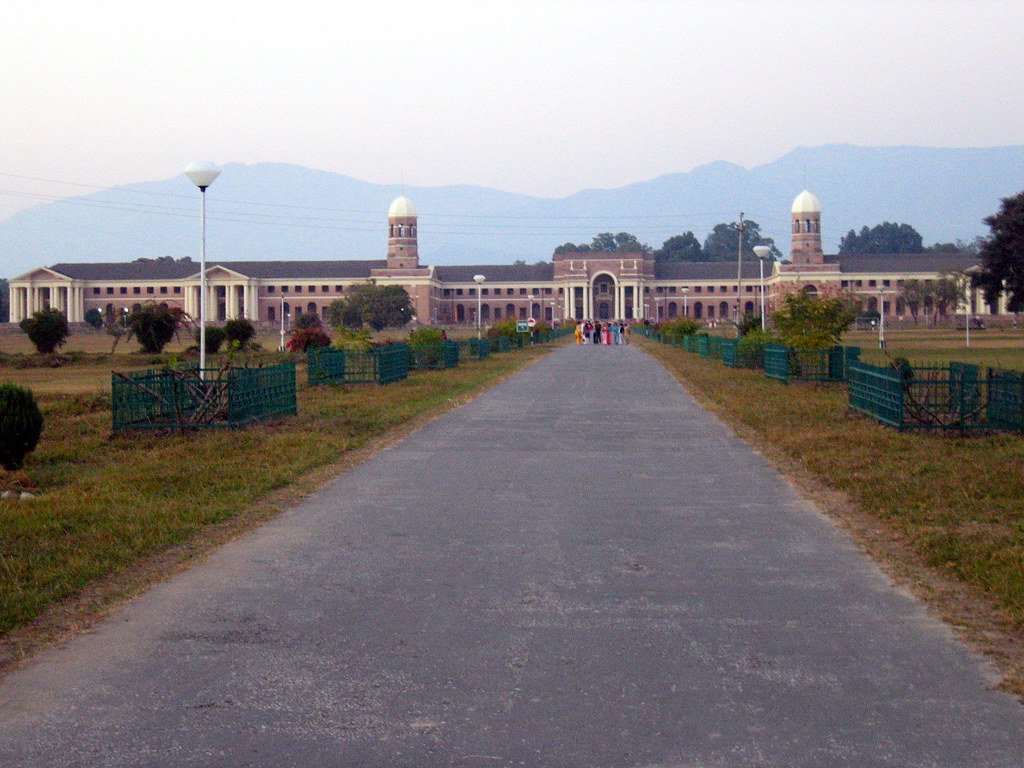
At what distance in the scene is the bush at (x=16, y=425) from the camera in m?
11.2

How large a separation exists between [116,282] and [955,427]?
12842 centimetres

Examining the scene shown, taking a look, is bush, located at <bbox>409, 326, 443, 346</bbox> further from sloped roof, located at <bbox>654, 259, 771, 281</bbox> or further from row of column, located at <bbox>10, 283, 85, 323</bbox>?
sloped roof, located at <bbox>654, 259, 771, 281</bbox>

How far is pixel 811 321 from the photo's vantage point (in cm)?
2527

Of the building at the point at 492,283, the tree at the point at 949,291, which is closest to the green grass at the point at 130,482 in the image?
the tree at the point at 949,291

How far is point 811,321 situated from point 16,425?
60.0 ft

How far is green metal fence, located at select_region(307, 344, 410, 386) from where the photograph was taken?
24.3m

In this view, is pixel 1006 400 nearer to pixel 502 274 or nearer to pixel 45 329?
pixel 45 329

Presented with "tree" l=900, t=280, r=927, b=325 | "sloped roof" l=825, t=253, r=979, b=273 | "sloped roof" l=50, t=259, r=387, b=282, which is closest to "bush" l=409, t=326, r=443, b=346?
"tree" l=900, t=280, r=927, b=325

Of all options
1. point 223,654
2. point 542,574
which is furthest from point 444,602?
point 223,654

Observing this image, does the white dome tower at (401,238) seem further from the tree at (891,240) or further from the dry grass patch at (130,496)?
the dry grass patch at (130,496)

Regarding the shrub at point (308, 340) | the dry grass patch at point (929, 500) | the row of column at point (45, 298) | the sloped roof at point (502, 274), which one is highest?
the sloped roof at point (502, 274)

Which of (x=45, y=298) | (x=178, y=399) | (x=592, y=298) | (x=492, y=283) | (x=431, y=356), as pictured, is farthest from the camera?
(x=492, y=283)

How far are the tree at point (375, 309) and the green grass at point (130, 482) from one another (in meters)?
83.2

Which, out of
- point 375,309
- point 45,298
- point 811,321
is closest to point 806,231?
point 375,309
